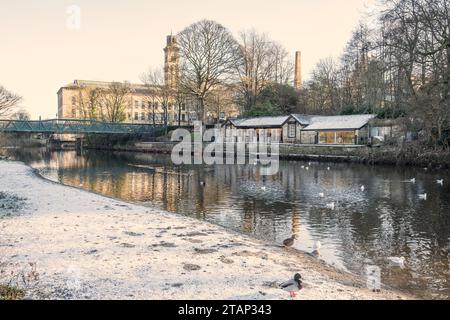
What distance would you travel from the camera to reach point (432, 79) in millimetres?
33531

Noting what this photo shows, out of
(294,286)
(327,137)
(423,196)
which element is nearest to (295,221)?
(294,286)

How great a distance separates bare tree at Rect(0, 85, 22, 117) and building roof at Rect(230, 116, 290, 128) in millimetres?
34253

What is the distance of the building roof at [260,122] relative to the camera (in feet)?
202

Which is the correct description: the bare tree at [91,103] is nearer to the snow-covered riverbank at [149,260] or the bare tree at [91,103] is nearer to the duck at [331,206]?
the snow-covered riverbank at [149,260]

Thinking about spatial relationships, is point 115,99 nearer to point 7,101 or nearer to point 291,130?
point 7,101

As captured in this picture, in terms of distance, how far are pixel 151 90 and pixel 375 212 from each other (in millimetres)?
60283

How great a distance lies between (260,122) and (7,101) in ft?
127

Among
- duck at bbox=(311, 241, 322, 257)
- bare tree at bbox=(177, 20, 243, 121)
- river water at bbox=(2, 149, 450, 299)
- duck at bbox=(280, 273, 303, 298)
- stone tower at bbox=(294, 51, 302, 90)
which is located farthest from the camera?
stone tower at bbox=(294, 51, 302, 90)

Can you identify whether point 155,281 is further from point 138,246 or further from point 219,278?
point 138,246

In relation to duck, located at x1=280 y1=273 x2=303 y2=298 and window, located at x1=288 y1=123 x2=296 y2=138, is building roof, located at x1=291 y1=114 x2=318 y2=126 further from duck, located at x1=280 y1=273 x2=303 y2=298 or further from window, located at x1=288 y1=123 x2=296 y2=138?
duck, located at x1=280 y1=273 x2=303 y2=298

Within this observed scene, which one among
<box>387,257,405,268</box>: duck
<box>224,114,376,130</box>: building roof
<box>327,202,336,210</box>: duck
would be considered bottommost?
<box>387,257,405,268</box>: duck

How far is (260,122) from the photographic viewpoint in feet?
210

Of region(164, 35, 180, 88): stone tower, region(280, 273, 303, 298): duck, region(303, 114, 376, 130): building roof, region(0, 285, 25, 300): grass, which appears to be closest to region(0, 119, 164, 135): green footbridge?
region(164, 35, 180, 88): stone tower

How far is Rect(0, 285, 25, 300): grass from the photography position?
686 cm
